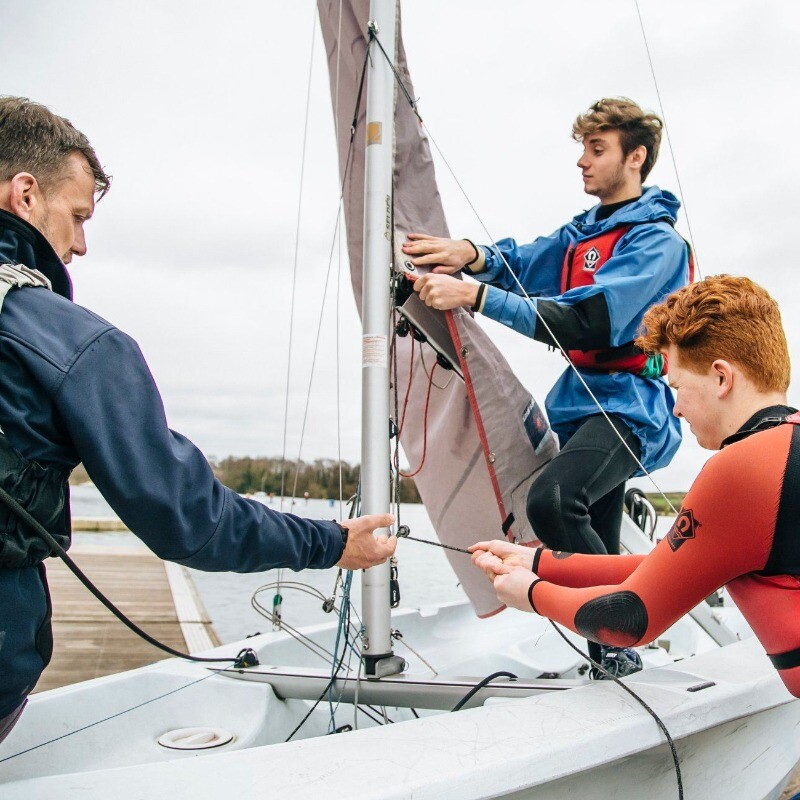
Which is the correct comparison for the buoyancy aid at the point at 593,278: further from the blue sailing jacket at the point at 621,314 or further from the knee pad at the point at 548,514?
the knee pad at the point at 548,514

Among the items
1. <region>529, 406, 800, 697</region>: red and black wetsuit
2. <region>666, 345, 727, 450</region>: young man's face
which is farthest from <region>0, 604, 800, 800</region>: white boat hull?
<region>666, 345, 727, 450</region>: young man's face

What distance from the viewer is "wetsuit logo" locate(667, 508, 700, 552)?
4.13 feet

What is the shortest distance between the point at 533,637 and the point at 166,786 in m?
3.08

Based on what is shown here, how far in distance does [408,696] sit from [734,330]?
1.31m

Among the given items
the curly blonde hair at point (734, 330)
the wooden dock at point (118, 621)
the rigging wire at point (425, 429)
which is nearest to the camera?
the curly blonde hair at point (734, 330)

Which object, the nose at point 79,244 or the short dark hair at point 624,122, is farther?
the short dark hair at point 624,122

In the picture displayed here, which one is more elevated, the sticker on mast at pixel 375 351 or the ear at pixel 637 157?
the ear at pixel 637 157

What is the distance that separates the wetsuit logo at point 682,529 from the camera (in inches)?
49.6

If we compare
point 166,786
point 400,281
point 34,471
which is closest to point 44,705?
point 166,786

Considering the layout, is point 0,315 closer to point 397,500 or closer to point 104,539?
point 397,500

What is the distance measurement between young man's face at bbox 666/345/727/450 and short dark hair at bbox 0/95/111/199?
1224 mm

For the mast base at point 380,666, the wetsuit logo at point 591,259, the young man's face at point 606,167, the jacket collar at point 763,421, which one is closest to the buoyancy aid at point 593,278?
the wetsuit logo at point 591,259

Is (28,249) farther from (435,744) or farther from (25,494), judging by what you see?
(435,744)

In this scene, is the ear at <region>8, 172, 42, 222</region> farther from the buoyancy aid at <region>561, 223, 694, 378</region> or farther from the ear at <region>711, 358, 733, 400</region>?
the buoyancy aid at <region>561, 223, 694, 378</region>
